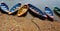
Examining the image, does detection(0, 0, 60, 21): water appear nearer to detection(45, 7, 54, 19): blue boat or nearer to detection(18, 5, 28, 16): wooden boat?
detection(45, 7, 54, 19): blue boat

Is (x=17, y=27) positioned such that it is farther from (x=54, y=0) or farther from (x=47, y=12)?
(x=54, y=0)

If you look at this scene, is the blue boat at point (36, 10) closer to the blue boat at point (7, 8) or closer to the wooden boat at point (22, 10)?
the wooden boat at point (22, 10)

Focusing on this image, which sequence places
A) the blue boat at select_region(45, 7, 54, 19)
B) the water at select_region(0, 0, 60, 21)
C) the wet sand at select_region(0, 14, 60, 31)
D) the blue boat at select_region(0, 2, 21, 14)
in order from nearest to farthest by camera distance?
1. the wet sand at select_region(0, 14, 60, 31)
2. the blue boat at select_region(45, 7, 54, 19)
3. the blue boat at select_region(0, 2, 21, 14)
4. the water at select_region(0, 0, 60, 21)

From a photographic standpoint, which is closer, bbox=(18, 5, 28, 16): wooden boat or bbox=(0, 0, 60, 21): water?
bbox=(18, 5, 28, 16): wooden boat

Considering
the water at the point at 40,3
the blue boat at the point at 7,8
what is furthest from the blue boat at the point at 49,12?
the blue boat at the point at 7,8

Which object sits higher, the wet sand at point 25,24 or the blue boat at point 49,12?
the blue boat at point 49,12

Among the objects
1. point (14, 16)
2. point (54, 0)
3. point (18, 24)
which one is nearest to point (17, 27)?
point (18, 24)

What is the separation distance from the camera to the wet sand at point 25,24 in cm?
215

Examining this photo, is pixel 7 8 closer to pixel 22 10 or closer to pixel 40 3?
pixel 22 10

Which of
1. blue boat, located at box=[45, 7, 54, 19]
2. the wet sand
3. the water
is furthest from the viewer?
the water

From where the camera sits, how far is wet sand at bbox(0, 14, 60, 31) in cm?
215

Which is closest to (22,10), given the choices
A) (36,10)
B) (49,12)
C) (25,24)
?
(36,10)

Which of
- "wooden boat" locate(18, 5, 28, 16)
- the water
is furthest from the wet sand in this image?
the water

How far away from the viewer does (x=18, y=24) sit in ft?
7.34
